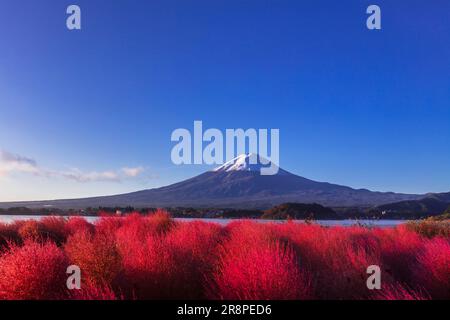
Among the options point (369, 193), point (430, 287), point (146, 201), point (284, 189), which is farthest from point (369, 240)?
point (369, 193)

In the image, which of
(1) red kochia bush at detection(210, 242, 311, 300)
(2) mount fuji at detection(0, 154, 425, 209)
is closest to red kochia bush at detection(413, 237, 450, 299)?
(1) red kochia bush at detection(210, 242, 311, 300)

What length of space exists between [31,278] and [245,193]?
76.4 meters

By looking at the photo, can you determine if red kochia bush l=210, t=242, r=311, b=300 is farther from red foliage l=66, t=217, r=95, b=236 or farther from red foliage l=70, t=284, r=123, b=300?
red foliage l=66, t=217, r=95, b=236

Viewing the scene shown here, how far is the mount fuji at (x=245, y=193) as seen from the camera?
70.1m

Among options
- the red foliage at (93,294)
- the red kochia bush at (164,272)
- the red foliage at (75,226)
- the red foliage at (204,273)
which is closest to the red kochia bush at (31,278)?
the red foliage at (204,273)

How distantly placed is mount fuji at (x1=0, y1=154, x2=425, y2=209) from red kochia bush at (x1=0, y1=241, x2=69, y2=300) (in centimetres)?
5863

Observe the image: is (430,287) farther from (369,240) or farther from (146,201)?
(146,201)

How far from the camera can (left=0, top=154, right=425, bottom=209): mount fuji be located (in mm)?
70125

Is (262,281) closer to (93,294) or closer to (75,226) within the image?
(93,294)

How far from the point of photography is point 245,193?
3194 inches

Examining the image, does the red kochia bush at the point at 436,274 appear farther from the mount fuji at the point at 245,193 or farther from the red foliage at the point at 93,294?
the mount fuji at the point at 245,193

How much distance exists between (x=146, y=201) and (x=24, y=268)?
6895cm
